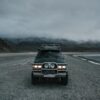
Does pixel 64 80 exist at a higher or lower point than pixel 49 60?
lower

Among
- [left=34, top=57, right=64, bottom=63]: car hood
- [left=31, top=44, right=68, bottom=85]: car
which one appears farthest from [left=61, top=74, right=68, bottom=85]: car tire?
[left=34, top=57, right=64, bottom=63]: car hood

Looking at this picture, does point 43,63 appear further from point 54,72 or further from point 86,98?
point 86,98

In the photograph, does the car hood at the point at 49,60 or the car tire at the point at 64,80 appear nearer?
the car tire at the point at 64,80

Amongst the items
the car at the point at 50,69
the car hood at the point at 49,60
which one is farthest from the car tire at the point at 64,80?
the car hood at the point at 49,60

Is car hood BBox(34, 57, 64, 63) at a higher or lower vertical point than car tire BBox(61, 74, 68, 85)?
higher

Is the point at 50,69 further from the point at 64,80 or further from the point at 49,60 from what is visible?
the point at 64,80

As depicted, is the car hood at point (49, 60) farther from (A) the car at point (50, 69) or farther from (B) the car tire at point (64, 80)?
(B) the car tire at point (64, 80)

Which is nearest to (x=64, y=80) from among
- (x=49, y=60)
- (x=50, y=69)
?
(x=50, y=69)

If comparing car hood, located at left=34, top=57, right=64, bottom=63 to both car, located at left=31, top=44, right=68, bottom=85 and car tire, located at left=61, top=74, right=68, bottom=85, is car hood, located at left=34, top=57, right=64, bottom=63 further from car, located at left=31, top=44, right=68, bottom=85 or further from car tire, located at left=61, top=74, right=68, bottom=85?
car tire, located at left=61, top=74, right=68, bottom=85

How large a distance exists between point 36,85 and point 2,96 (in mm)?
3460

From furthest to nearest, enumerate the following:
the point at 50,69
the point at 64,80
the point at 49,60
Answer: the point at 49,60, the point at 64,80, the point at 50,69

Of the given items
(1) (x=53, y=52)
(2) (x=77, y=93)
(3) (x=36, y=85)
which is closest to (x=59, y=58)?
(1) (x=53, y=52)

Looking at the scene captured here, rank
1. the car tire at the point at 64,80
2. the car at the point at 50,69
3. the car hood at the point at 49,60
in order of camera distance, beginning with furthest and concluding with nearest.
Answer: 1. the car hood at the point at 49,60
2. the car tire at the point at 64,80
3. the car at the point at 50,69

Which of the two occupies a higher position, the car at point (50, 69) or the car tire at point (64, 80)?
the car at point (50, 69)
